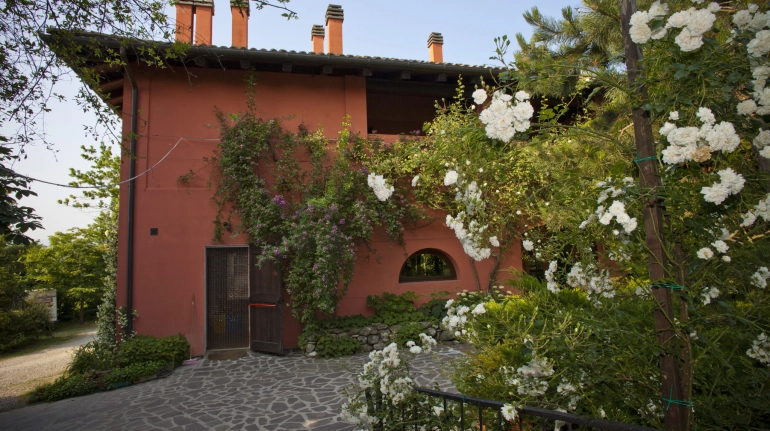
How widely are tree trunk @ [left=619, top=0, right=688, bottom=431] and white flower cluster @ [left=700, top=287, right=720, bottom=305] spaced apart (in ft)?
0.48

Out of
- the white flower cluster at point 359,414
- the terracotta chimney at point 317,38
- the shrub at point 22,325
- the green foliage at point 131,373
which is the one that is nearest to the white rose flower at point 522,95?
the white flower cluster at point 359,414

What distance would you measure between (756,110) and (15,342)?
1626 centimetres

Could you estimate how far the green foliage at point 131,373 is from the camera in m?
6.55

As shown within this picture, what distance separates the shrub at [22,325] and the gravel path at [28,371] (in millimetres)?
1023

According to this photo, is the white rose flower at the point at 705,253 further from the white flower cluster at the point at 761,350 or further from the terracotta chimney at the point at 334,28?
the terracotta chimney at the point at 334,28

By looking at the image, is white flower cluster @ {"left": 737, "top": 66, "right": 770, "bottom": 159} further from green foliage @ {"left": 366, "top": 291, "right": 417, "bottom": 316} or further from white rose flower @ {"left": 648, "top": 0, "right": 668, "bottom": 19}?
green foliage @ {"left": 366, "top": 291, "right": 417, "bottom": 316}

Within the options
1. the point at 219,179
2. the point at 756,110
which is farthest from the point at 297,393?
the point at 756,110

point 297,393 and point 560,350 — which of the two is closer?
point 560,350

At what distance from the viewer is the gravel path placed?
7.13 meters

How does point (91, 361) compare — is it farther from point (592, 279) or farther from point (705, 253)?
point (705, 253)

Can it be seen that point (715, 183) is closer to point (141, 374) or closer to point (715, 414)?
point (715, 414)

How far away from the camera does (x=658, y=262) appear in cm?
183

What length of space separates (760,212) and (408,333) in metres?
6.43

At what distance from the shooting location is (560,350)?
2154mm
